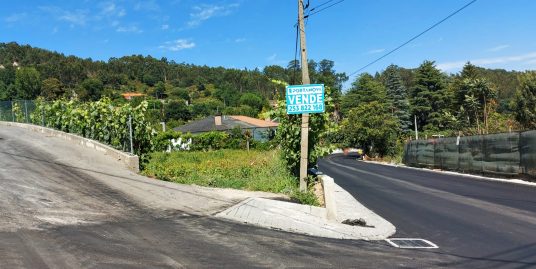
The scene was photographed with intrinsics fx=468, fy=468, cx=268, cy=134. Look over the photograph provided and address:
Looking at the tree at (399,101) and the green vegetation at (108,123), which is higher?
the tree at (399,101)

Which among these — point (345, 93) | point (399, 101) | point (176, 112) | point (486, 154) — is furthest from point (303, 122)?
point (345, 93)

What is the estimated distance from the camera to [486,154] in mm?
24531

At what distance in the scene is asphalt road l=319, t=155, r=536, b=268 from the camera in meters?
8.10

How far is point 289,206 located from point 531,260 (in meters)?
5.85

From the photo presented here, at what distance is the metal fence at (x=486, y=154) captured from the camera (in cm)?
2050

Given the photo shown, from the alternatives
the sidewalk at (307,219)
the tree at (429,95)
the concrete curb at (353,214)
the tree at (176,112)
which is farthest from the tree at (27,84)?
the sidewalk at (307,219)

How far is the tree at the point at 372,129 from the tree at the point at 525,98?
55.0ft

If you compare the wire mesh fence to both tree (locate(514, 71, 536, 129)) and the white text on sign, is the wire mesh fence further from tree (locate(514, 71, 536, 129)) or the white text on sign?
tree (locate(514, 71, 536, 129))

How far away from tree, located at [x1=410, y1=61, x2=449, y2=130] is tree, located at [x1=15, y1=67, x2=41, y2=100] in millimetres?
89260

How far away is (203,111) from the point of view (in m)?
132

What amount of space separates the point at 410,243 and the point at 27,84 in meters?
126

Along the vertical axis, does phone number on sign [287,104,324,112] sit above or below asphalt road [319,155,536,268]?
above

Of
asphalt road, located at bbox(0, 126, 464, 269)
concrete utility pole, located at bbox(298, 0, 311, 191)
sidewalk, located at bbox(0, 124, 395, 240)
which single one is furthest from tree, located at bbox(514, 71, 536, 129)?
asphalt road, located at bbox(0, 126, 464, 269)

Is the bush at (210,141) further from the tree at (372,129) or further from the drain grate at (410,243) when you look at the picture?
the drain grate at (410,243)
